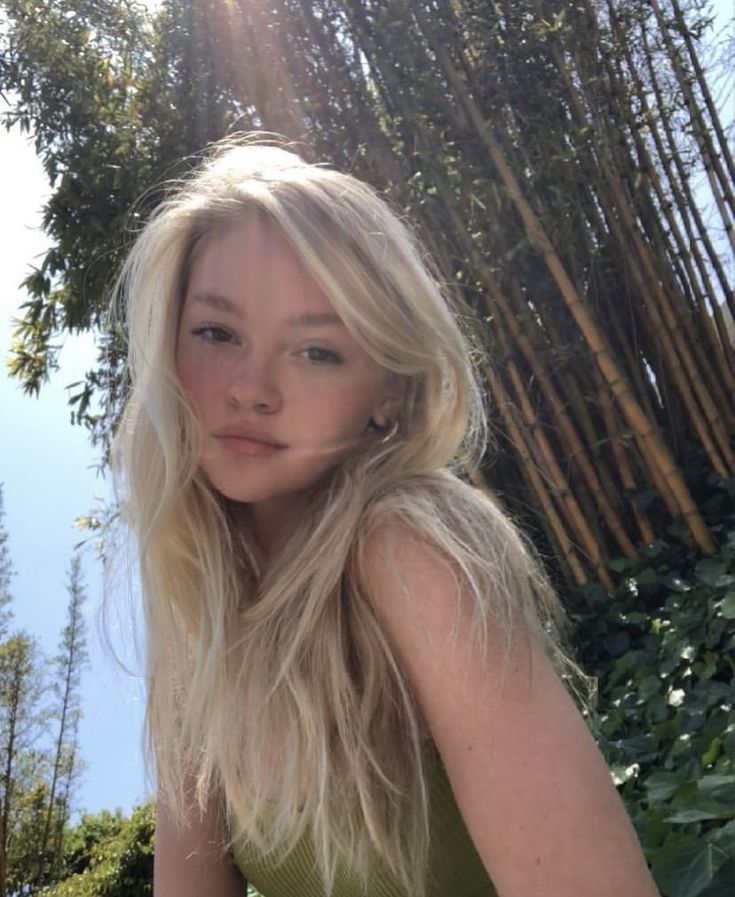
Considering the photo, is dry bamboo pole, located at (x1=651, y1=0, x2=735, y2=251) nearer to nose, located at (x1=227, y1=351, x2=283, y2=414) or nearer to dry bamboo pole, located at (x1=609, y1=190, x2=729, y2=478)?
dry bamboo pole, located at (x1=609, y1=190, x2=729, y2=478)

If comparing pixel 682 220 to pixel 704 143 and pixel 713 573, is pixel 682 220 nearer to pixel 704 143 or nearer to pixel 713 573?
pixel 704 143

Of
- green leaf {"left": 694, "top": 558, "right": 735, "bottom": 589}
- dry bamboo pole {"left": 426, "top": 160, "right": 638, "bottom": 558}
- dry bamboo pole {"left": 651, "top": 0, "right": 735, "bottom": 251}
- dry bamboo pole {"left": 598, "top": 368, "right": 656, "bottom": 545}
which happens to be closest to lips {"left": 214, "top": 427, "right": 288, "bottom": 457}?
green leaf {"left": 694, "top": 558, "right": 735, "bottom": 589}

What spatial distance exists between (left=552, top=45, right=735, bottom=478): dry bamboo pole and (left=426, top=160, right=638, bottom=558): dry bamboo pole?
33cm

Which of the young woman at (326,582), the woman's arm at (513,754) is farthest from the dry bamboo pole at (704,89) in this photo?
the woman's arm at (513,754)

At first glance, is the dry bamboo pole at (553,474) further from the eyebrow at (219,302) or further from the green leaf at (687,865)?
the eyebrow at (219,302)

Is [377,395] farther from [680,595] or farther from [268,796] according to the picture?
[680,595]

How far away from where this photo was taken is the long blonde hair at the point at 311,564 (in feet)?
3.27

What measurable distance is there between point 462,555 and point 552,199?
1.91 m

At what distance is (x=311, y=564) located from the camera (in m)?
1.04

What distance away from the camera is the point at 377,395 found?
3.76 feet

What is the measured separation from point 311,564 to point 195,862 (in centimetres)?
51

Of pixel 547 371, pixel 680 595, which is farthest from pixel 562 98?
pixel 680 595

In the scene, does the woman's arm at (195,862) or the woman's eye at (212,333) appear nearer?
the woman's eye at (212,333)

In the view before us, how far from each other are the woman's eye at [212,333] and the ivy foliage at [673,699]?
83cm
